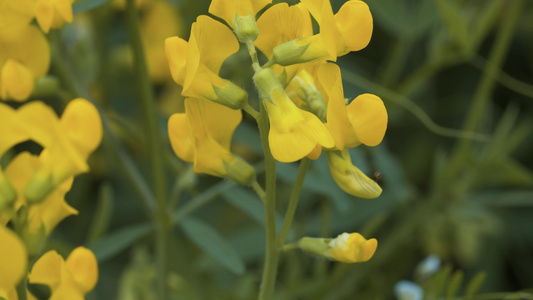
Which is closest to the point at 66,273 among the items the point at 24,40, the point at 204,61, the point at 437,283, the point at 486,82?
the point at 204,61

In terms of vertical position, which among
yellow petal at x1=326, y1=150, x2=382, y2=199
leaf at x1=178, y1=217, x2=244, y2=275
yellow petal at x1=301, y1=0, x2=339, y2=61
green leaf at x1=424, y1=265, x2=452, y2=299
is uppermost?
yellow petal at x1=301, y1=0, x2=339, y2=61

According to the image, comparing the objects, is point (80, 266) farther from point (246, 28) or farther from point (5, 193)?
point (246, 28)

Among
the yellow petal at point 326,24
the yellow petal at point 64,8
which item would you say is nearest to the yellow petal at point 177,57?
the yellow petal at point 326,24

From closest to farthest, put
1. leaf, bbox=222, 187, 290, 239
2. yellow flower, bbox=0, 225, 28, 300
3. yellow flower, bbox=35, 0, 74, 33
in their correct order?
1. yellow flower, bbox=0, 225, 28, 300
2. yellow flower, bbox=35, 0, 74, 33
3. leaf, bbox=222, 187, 290, 239

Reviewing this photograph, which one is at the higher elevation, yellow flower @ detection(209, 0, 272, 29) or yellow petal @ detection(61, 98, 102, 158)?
yellow flower @ detection(209, 0, 272, 29)

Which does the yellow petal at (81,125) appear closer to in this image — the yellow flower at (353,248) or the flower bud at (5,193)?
the flower bud at (5,193)

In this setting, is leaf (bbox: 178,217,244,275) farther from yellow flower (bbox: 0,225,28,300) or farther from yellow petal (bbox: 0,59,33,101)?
yellow flower (bbox: 0,225,28,300)

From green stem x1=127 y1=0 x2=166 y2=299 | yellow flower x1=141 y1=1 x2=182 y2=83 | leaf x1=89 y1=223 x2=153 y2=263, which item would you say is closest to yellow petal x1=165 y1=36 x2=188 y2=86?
green stem x1=127 y1=0 x2=166 y2=299
